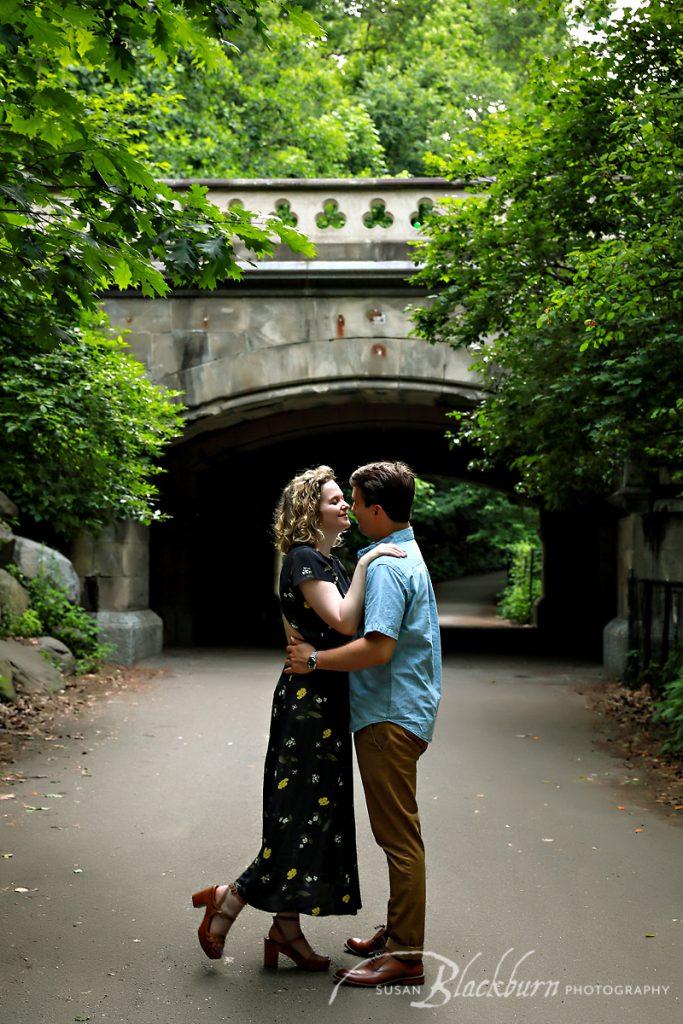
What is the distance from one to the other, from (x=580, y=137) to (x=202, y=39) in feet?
11.6

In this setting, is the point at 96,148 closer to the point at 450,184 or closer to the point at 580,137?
the point at 580,137

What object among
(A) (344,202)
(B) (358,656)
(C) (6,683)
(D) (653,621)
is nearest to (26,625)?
(C) (6,683)

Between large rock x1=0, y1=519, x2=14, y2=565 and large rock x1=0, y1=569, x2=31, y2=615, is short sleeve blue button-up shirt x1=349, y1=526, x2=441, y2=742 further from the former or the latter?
large rock x1=0, y1=569, x2=31, y2=615

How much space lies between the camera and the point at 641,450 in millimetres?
7941

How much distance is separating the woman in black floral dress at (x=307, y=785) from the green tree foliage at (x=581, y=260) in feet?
11.3

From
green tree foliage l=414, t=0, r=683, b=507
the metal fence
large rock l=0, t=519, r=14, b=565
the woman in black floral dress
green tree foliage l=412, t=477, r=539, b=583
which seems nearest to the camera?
the woman in black floral dress

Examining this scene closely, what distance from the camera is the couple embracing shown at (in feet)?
11.3

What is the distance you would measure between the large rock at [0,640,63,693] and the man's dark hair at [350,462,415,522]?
6.25 meters

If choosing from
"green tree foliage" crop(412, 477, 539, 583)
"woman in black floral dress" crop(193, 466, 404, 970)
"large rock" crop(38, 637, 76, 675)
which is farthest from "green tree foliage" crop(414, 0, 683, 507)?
"green tree foliage" crop(412, 477, 539, 583)

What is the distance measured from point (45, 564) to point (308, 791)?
8822mm

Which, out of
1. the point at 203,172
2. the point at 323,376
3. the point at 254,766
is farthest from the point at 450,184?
the point at 203,172

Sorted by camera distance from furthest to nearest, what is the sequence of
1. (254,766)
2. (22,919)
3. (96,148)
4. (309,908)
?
(254,766)
(96,148)
(22,919)
(309,908)

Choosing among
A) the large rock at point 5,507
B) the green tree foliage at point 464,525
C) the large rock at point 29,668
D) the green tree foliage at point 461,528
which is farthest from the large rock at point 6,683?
the green tree foliage at point 464,525

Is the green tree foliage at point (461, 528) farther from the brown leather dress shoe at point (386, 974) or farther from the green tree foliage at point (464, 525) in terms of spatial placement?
the brown leather dress shoe at point (386, 974)
